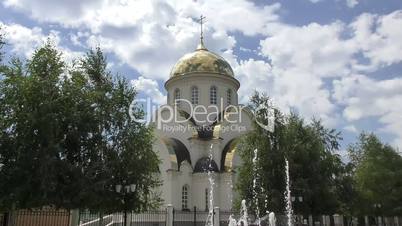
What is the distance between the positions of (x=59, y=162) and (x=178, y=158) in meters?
15.0

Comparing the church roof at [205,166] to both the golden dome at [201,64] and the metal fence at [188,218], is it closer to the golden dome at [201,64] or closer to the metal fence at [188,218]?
the metal fence at [188,218]

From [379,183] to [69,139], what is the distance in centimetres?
2357

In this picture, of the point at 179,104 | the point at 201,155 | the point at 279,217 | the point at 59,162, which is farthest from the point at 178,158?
the point at 59,162

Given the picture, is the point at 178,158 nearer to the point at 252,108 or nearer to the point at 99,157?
the point at 252,108

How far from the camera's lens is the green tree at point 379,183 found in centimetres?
3278

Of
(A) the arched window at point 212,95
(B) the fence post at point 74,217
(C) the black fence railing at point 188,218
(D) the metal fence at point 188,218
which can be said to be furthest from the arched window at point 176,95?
(B) the fence post at point 74,217

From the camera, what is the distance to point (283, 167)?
81.3 feet

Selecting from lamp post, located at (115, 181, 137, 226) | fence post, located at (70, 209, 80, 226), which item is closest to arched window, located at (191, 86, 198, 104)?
fence post, located at (70, 209, 80, 226)

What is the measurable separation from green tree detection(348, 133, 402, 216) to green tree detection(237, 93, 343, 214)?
7948 mm

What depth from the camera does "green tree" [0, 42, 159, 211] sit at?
55.6 ft

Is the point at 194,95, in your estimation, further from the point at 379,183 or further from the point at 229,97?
the point at 379,183

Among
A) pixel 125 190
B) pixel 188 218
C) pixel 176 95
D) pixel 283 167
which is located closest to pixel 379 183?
pixel 283 167

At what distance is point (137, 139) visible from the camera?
19656mm

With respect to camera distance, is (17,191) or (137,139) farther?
(137,139)
